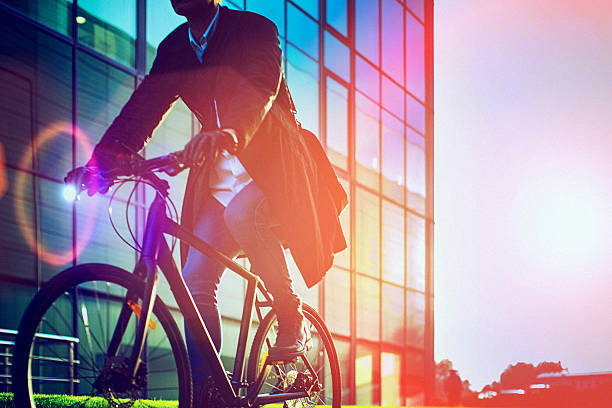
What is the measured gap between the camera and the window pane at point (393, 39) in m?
20.2

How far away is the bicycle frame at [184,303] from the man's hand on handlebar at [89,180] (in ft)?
0.61

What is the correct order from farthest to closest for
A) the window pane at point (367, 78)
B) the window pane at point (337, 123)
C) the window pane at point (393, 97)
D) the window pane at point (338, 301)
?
the window pane at point (393, 97)
the window pane at point (367, 78)
the window pane at point (337, 123)
the window pane at point (338, 301)

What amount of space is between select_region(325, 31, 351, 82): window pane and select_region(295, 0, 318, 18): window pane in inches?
21.4

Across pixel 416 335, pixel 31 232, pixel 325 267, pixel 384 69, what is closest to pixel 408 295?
pixel 416 335

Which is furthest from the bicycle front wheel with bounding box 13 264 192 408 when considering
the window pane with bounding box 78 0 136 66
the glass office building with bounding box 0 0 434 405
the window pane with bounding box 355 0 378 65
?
the window pane with bounding box 355 0 378 65

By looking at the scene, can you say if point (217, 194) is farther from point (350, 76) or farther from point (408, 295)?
point (408, 295)

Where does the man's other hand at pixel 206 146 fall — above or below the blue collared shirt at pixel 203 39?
below

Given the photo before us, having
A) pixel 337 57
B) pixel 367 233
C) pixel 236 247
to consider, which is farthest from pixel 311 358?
pixel 367 233

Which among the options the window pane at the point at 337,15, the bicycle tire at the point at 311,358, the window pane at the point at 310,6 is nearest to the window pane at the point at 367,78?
the window pane at the point at 337,15

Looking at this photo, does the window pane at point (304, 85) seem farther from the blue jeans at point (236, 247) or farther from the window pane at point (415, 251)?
the blue jeans at point (236, 247)

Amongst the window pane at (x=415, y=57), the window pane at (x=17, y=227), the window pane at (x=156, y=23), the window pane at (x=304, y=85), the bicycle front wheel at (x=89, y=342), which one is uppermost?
the window pane at (x=415, y=57)

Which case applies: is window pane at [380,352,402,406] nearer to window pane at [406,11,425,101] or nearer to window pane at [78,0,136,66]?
Result: window pane at [406,11,425,101]

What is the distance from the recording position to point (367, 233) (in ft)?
61.0

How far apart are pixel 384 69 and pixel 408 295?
18.7 ft
